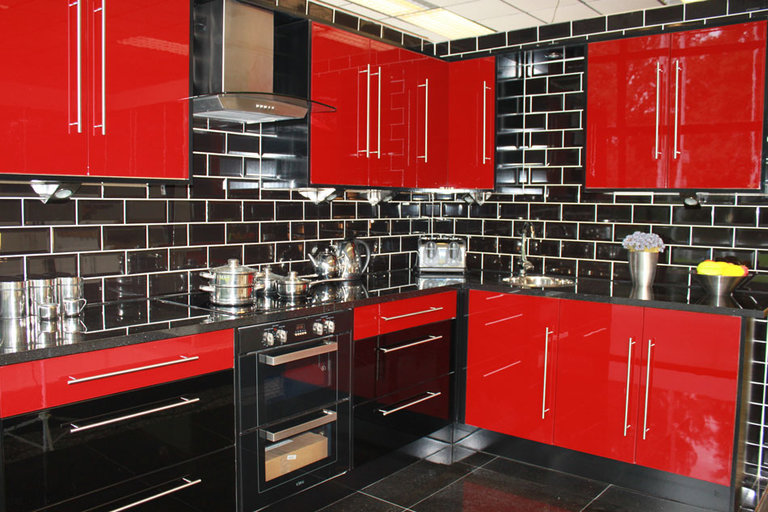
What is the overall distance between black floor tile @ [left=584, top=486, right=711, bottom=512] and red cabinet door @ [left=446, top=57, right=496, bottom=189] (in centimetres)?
182

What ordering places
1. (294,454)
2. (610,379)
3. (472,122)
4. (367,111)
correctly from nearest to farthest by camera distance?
(294,454) < (610,379) < (367,111) < (472,122)

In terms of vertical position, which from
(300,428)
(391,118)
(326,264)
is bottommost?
(300,428)

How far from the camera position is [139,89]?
243cm

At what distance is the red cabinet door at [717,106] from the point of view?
3.09m

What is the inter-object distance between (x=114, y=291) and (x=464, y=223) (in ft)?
7.76

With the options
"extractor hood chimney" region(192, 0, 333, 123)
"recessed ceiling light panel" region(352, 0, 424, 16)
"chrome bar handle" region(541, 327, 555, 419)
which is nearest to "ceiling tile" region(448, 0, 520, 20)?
"recessed ceiling light panel" region(352, 0, 424, 16)

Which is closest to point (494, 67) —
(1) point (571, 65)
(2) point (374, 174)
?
(1) point (571, 65)

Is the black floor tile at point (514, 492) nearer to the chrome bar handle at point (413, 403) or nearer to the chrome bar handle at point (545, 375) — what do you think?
the chrome bar handle at point (545, 375)

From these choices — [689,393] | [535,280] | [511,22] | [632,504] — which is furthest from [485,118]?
[632,504]

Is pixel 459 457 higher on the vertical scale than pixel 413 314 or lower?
lower

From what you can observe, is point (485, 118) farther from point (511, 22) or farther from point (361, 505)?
point (361, 505)

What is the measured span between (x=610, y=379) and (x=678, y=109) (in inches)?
54.2

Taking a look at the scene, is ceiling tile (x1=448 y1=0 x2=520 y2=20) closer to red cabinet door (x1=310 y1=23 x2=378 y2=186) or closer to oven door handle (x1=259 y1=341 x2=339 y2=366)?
red cabinet door (x1=310 y1=23 x2=378 y2=186)

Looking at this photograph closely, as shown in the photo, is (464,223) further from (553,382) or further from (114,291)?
(114,291)
